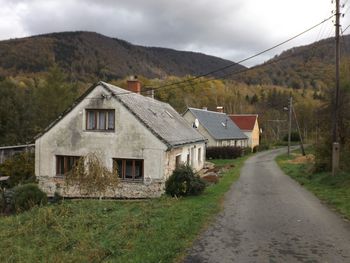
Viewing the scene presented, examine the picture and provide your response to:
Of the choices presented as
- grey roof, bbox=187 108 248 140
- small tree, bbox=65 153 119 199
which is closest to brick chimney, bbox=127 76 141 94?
small tree, bbox=65 153 119 199

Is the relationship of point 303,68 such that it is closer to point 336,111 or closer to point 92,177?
point 336,111

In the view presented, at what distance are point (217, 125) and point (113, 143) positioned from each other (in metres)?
34.3

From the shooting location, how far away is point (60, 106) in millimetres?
57562

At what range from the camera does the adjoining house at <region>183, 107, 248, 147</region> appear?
50.2 metres

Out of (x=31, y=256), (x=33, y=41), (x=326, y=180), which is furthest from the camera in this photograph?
(x=33, y=41)

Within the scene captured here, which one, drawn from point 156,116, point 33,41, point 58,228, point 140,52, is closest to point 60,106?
point 156,116

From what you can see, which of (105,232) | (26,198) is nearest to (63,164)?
(26,198)

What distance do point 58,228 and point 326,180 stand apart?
14178mm

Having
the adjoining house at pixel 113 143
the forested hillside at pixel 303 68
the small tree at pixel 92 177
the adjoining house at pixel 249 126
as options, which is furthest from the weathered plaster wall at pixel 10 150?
the adjoining house at pixel 249 126

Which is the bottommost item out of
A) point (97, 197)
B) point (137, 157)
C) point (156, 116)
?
point (97, 197)

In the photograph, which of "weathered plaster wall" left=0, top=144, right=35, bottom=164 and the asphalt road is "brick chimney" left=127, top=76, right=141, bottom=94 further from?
the asphalt road

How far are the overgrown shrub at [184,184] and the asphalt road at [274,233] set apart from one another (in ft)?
5.06

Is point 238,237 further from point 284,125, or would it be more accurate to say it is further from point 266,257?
point 284,125

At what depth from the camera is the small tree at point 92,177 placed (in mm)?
19641
